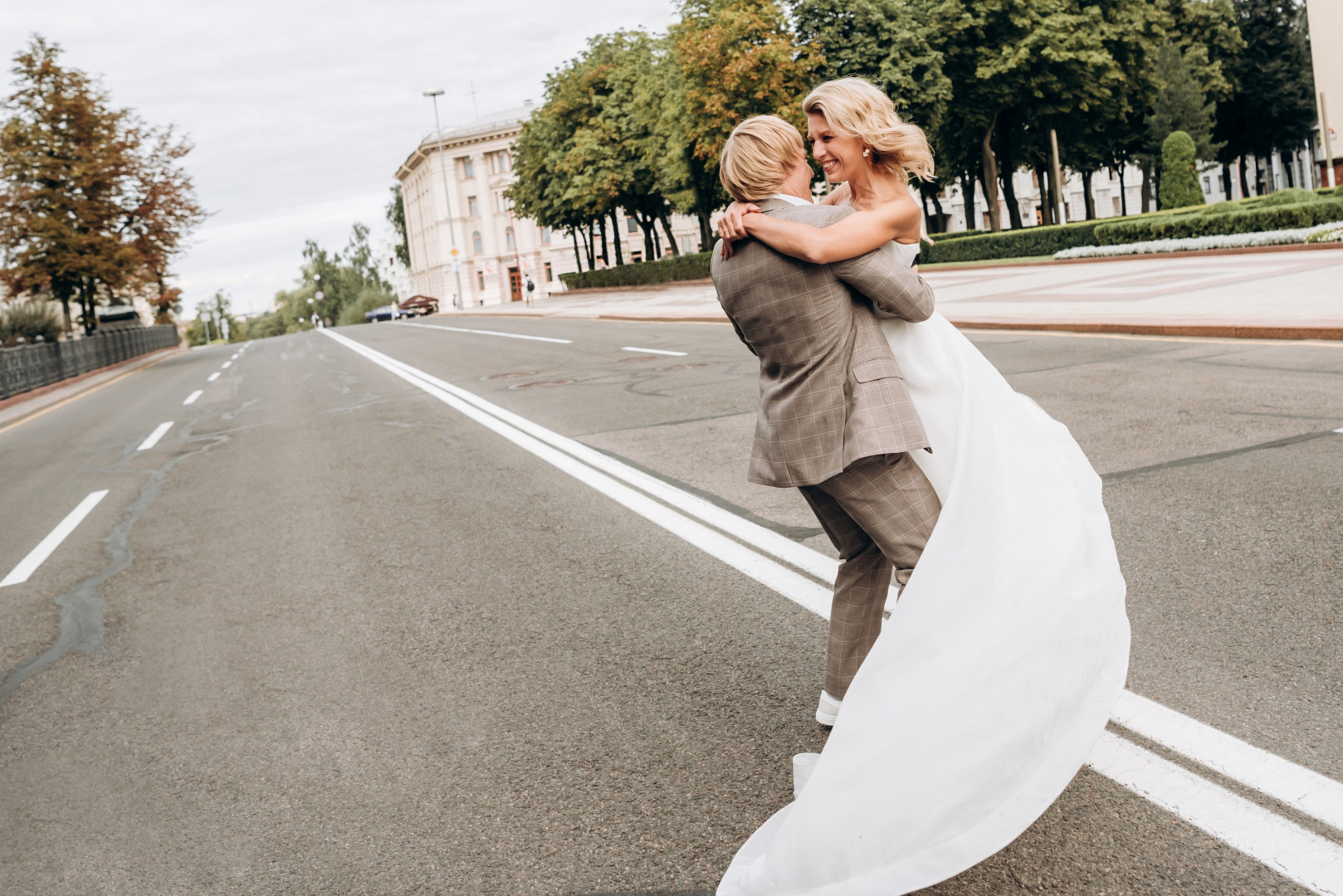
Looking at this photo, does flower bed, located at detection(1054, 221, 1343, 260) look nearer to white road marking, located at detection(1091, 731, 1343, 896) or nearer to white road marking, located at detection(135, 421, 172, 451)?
white road marking, located at detection(135, 421, 172, 451)

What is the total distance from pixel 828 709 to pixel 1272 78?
218ft

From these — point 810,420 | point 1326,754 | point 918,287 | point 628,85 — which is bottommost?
point 1326,754

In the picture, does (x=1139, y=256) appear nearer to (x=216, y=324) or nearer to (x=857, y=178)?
(x=857, y=178)

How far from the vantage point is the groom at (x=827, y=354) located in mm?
2631

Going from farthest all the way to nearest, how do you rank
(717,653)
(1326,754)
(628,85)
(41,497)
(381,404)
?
1. (628,85)
2. (381,404)
3. (41,497)
4. (717,653)
5. (1326,754)

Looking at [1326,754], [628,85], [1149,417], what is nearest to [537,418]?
[1149,417]

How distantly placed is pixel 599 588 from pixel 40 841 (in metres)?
2.48

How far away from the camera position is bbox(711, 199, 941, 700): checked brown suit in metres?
2.63

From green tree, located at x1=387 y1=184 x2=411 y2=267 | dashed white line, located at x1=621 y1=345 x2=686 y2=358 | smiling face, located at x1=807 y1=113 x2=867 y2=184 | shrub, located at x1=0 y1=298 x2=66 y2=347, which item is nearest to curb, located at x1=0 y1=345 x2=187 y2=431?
shrub, located at x1=0 y1=298 x2=66 y2=347

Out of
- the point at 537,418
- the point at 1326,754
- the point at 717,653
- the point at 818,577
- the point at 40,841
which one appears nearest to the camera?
the point at 1326,754

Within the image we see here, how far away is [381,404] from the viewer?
Result: 46.7 feet

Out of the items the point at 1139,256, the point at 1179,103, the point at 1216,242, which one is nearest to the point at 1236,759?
the point at 1216,242

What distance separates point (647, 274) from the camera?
52.9 m

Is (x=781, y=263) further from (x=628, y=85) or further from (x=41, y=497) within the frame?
(x=628, y=85)
